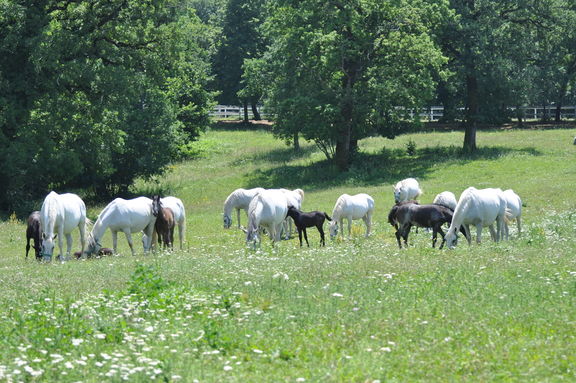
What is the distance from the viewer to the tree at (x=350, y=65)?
1859 inches

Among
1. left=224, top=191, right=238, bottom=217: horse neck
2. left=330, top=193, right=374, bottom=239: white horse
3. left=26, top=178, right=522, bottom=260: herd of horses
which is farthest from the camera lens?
left=224, top=191, right=238, bottom=217: horse neck

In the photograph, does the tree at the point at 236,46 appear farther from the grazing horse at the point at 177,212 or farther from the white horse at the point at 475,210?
the white horse at the point at 475,210

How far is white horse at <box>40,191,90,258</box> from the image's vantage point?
21.5 meters

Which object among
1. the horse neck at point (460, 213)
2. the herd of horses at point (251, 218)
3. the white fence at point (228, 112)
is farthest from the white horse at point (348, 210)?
the white fence at point (228, 112)

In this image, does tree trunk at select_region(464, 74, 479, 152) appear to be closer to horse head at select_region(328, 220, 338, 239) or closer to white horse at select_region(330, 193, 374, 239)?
white horse at select_region(330, 193, 374, 239)

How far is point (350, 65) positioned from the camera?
49031 mm

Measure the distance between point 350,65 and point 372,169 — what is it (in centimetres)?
643

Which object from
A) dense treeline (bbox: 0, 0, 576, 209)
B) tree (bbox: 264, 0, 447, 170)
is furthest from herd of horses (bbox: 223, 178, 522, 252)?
tree (bbox: 264, 0, 447, 170)

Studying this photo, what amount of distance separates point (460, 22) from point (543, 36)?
19.4 ft

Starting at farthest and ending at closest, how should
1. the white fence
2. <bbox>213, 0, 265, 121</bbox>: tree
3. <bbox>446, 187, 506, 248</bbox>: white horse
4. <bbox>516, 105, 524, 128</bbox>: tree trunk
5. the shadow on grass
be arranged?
1. the white fence
2. <bbox>213, 0, 265, 121</bbox>: tree
3. <bbox>516, 105, 524, 128</bbox>: tree trunk
4. the shadow on grass
5. <bbox>446, 187, 506, 248</bbox>: white horse

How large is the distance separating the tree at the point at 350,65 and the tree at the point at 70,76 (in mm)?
8128

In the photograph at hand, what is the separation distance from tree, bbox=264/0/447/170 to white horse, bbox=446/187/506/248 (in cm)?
2502

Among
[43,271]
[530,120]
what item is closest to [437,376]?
[43,271]

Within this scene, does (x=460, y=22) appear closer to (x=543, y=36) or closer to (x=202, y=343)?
(x=543, y=36)
